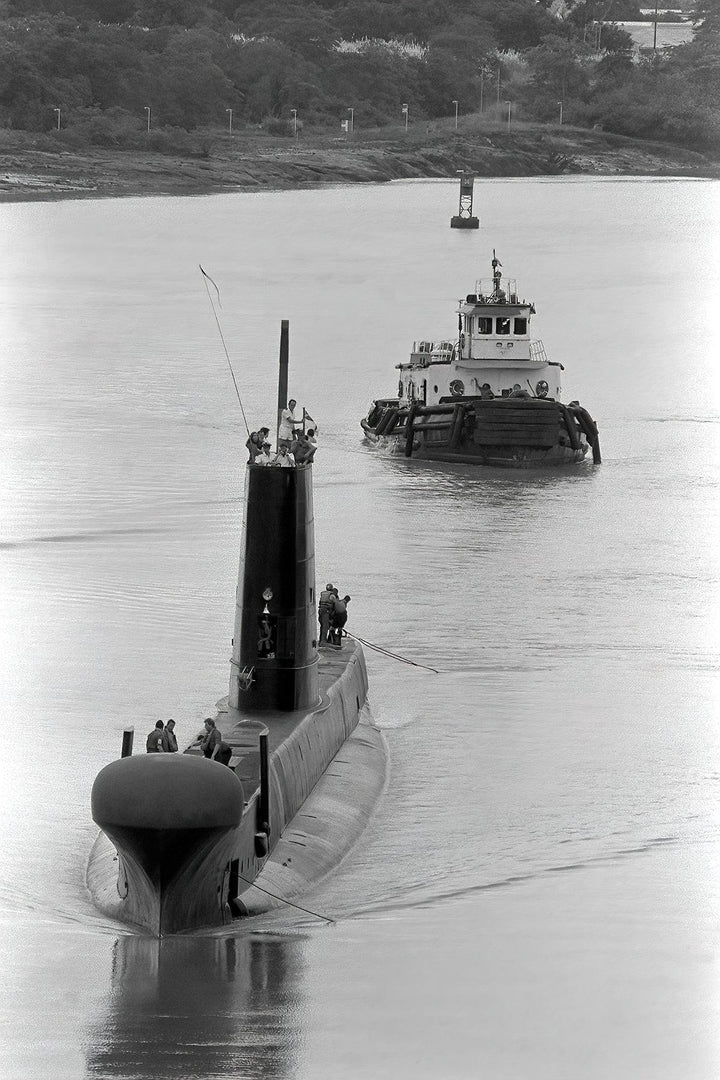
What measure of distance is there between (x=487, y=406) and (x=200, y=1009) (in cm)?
3531

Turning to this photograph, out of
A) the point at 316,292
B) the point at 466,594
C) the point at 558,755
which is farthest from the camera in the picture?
the point at 316,292

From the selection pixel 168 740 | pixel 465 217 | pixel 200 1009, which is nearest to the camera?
pixel 200 1009

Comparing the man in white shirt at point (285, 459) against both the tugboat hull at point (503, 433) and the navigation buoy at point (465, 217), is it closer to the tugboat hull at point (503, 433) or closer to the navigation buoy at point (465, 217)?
the tugboat hull at point (503, 433)

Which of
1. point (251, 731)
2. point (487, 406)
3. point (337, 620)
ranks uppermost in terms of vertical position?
point (487, 406)

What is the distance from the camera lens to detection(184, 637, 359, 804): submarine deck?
19688mm

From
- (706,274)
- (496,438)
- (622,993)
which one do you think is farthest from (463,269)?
(622,993)

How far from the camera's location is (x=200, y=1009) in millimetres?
18172

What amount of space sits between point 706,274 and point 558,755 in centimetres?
9212

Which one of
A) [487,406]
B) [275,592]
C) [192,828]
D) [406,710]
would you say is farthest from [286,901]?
[487,406]

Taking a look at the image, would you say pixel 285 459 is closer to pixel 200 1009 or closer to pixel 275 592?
pixel 275 592

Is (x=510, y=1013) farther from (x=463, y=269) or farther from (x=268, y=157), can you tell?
(x=268, y=157)

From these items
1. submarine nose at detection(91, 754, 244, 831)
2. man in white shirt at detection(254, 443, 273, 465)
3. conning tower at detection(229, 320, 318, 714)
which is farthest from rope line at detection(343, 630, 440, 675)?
submarine nose at detection(91, 754, 244, 831)

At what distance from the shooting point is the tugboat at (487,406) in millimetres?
52594

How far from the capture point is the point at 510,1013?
18703 mm
